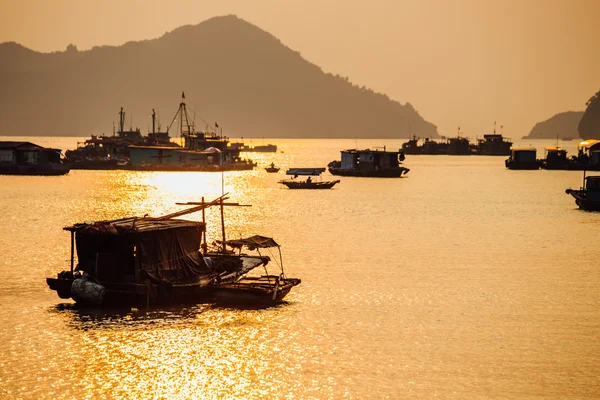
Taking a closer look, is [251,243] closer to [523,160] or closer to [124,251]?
[124,251]

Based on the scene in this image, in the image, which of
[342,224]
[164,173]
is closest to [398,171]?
[164,173]

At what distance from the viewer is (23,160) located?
367 feet

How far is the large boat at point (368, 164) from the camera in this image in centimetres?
11719

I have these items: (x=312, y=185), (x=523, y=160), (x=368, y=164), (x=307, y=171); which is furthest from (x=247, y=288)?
(x=523, y=160)

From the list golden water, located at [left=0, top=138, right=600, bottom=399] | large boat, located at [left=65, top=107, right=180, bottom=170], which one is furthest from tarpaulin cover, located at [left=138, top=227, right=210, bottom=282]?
large boat, located at [left=65, top=107, right=180, bottom=170]

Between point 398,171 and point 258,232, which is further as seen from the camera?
point 398,171

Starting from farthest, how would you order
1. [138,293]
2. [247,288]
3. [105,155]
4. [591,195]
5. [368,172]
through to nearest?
1. [105,155]
2. [368,172]
3. [591,195]
4. [247,288]
5. [138,293]

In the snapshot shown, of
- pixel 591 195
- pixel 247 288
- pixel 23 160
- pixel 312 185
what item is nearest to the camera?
pixel 247 288

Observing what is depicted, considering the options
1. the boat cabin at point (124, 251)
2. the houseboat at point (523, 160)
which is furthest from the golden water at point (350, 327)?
the houseboat at point (523, 160)

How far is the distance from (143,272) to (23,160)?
8807cm

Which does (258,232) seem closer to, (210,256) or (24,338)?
(210,256)

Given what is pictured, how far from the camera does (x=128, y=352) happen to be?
2600cm

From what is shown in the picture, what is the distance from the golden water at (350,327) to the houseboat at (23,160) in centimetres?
5454

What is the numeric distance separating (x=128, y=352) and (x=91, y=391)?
127 inches
